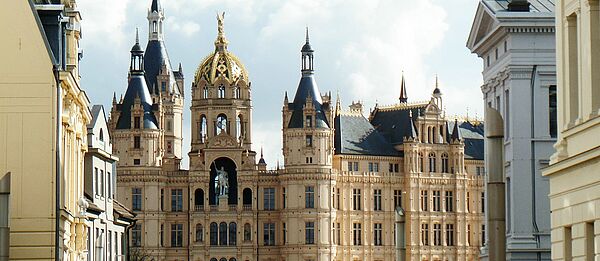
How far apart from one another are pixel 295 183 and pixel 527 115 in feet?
279

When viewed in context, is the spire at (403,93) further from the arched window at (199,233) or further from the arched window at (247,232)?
A: the arched window at (199,233)

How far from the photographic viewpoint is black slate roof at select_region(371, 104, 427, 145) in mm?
134375

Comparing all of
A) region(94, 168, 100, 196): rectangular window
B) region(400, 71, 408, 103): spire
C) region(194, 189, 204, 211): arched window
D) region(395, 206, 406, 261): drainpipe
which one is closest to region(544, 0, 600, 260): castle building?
region(395, 206, 406, 261): drainpipe

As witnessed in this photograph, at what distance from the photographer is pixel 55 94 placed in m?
34.6

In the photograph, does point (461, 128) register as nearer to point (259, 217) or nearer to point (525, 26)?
point (259, 217)

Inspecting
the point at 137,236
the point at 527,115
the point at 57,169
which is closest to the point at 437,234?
Answer: the point at 137,236

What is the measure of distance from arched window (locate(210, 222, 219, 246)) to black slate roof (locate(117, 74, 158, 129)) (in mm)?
8638

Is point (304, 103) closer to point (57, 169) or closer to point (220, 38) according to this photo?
point (220, 38)

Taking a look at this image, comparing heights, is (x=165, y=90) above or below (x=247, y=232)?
above

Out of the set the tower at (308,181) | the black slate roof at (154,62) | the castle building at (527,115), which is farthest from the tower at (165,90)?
the castle building at (527,115)

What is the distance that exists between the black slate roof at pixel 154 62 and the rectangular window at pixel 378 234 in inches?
793

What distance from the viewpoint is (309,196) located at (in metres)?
130

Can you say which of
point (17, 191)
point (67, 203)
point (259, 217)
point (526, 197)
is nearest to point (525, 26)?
point (526, 197)

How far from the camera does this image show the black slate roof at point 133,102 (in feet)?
433
